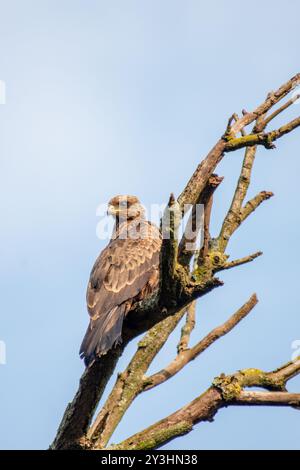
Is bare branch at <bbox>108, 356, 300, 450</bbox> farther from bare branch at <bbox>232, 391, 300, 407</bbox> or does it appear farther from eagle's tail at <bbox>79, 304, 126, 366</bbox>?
eagle's tail at <bbox>79, 304, 126, 366</bbox>

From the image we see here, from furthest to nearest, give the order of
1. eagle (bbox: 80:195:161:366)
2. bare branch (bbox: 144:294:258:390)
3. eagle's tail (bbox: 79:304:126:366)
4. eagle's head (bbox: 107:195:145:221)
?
1. eagle's head (bbox: 107:195:145:221)
2. bare branch (bbox: 144:294:258:390)
3. eagle (bbox: 80:195:161:366)
4. eagle's tail (bbox: 79:304:126:366)

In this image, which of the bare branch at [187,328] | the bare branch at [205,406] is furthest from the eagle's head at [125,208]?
the bare branch at [205,406]

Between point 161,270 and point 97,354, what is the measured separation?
4.02ft

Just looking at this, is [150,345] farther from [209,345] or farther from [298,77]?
[298,77]

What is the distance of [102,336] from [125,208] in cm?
399

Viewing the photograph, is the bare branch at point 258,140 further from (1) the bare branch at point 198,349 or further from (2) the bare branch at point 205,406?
(2) the bare branch at point 205,406

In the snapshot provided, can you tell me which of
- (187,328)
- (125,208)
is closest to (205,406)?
(187,328)

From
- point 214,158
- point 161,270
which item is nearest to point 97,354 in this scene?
point 161,270

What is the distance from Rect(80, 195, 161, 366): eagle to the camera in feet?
33.6

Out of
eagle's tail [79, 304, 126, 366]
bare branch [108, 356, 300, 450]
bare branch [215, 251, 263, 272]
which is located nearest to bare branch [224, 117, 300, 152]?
bare branch [215, 251, 263, 272]

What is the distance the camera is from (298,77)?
37.3 ft

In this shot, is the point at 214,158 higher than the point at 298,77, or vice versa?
the point at 298,77

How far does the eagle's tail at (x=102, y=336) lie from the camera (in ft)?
33.0

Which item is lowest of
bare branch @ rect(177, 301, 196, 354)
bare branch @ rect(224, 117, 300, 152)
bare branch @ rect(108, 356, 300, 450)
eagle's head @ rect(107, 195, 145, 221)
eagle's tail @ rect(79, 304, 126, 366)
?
bare branch @ rect(108, 356, 300, 450)
